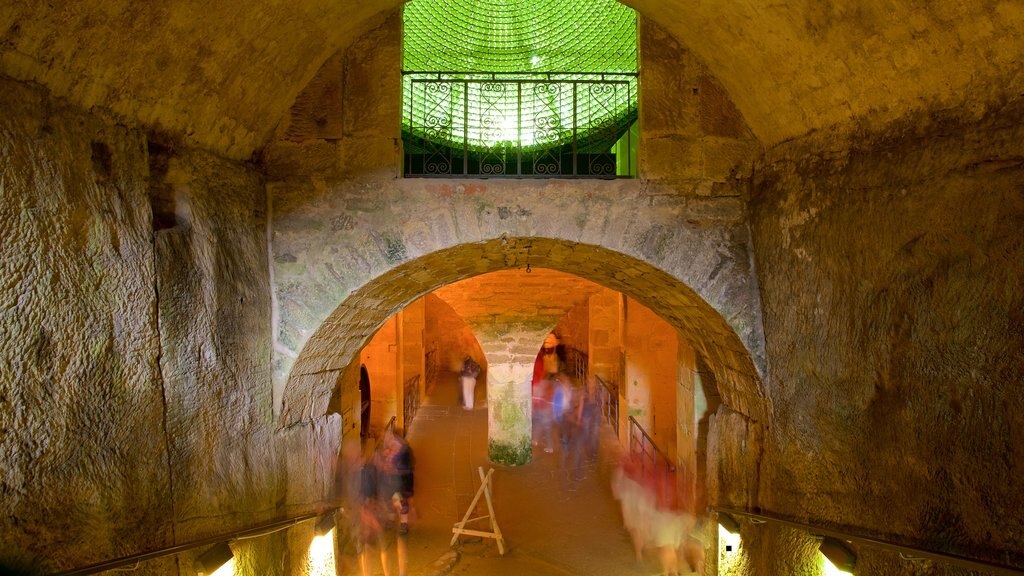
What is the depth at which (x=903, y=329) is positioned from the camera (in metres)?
2.34

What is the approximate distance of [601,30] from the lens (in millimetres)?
4711

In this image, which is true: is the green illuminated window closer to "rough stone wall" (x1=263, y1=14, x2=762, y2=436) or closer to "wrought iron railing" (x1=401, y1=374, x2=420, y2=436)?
"rough stone wall" (x1=263, y1=14, x2=762, y2=436)

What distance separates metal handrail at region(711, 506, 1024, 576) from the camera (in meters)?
1.91

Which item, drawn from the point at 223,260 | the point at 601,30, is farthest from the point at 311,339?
the point at 601,30

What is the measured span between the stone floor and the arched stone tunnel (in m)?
2.19

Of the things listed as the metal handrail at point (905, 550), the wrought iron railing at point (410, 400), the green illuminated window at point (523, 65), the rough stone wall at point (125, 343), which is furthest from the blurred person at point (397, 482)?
the metal handrail at point (905, 550)

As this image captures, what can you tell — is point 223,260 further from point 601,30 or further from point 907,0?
point 601,30

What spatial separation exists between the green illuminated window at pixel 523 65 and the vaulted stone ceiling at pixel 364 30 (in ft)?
4.13

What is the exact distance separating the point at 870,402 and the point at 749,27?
5.74 feet

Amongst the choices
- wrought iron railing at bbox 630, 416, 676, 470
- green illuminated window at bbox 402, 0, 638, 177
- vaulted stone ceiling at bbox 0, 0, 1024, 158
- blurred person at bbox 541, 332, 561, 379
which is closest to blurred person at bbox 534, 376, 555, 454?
blurred person at bbox 541, 332, 561, 379

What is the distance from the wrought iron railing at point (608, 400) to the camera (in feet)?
32.9

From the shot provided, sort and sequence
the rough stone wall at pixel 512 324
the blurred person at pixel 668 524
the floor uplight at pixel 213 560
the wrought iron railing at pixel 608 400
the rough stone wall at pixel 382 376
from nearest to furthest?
the floor uplight at pixel 213 560 < the blurred person at pixel 668 524 < the rough stone wall at pixel 512 324 < the rough stone wall at pixel 382 376 < the wrought iron railing at pixel 608 400

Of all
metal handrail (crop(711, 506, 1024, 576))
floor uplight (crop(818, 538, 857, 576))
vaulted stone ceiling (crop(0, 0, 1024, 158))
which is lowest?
floor uplight (crop(818, 538, 857, 576))

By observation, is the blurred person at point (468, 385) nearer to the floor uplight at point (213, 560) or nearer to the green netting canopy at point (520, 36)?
the green netting canopy at point (520, 36)
